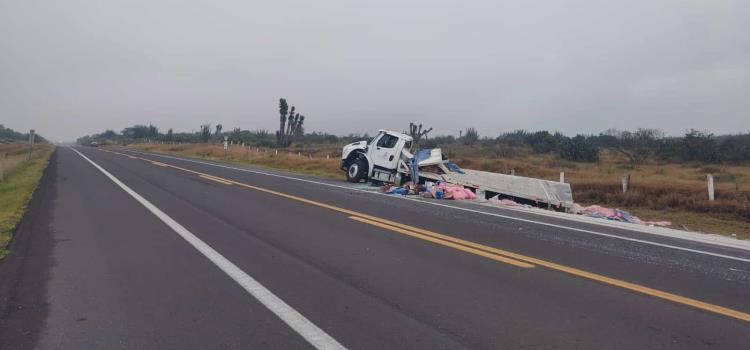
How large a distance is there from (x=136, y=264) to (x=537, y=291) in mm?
4710

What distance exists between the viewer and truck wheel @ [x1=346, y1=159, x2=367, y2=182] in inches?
771

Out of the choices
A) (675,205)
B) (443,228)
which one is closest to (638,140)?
(675,205)

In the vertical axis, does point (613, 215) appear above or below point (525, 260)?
below

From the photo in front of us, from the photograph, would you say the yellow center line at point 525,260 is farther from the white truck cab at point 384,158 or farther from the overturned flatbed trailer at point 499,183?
the white truck cab at point 384,158

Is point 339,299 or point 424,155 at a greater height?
point 424,155

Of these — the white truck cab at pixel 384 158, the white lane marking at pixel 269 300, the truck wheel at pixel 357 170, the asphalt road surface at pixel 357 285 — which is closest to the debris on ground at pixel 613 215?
the asphalt road surface at pixel 357 285

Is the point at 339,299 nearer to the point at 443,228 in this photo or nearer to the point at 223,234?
the point at 223,234

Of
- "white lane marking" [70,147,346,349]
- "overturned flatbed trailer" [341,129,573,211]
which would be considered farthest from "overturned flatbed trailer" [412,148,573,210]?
"white lane marking" [70,147,346,349]

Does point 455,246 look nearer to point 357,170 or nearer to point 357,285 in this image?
point 357,285

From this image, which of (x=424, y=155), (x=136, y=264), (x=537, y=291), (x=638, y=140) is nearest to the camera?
(x=537, y=291)

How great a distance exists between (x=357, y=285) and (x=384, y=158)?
13.5 metres

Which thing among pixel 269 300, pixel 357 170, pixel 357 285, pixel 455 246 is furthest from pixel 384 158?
pixel 269 300

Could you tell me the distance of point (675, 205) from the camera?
1625cm

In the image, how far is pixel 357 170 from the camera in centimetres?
1977
